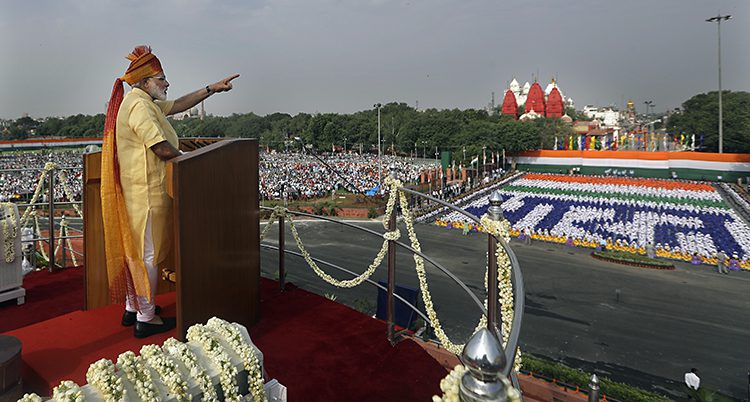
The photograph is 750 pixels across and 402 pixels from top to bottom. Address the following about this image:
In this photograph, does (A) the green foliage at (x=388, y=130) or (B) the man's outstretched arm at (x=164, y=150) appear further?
(A) the green foliage at (x=388, y=130)

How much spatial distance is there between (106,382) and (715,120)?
213 ft

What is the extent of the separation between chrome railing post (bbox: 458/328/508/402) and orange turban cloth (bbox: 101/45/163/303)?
2.75 m

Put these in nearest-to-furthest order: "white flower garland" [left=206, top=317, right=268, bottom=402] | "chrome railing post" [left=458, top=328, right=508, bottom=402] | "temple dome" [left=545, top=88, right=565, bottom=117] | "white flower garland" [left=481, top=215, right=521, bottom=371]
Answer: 1. "chrome railing post" [left=458, top=328, right=508, bottom=402]
2. "white flower garland" [left=206, top=317, right=268, bottom=402]
3. "white flower garland" [left=481, top=215, right=521, bottom=371]
4. "temple dome" [left=545, top=88, right=565, bottom=117]

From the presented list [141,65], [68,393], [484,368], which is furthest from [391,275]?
[484,368]

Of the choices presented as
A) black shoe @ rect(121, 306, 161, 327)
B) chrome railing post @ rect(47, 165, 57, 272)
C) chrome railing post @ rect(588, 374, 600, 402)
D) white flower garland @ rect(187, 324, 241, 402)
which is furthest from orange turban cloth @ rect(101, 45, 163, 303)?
chrome railing post @ rect(588, 374, 600, 402)

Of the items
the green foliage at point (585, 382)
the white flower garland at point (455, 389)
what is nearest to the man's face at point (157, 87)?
the white flower garland at point (455, 389)

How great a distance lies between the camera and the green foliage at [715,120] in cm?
4847

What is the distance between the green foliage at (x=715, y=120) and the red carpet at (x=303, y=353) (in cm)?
5398

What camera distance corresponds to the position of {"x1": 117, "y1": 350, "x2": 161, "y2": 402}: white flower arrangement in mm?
1610

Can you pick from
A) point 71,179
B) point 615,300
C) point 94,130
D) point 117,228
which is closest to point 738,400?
point 615,300

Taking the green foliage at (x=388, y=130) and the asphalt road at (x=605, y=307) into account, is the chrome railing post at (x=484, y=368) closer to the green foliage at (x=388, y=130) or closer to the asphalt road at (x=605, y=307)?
the asphalt road at (x=605, y=307)

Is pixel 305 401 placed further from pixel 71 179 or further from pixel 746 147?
pixel 746 147

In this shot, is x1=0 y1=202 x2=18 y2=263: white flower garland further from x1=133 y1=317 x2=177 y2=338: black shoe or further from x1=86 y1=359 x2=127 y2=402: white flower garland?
x1=86 y1=359 x2=127 y2=402: white flower garland

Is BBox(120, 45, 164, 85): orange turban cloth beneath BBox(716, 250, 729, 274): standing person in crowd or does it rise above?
above
